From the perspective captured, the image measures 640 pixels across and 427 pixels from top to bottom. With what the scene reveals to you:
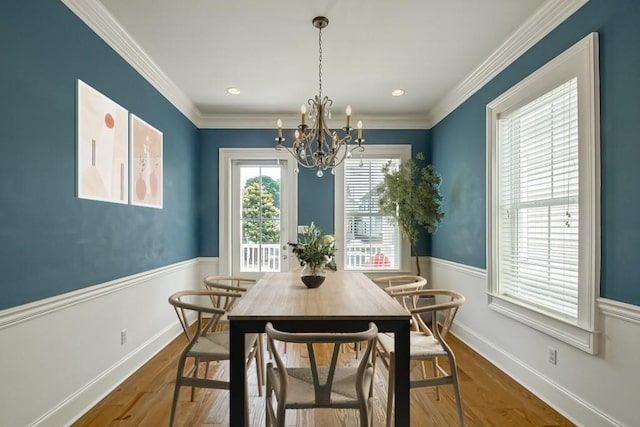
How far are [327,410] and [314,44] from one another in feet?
9.09

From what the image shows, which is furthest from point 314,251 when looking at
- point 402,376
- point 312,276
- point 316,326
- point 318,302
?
point 402,376

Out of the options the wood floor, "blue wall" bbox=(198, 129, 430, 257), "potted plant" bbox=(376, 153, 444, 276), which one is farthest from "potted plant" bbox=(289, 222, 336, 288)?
"blue wall" bbox=(198, 129, 430, 257)

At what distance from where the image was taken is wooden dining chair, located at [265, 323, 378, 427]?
1.49 m

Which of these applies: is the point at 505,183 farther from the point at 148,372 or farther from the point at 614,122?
the point at 148,372

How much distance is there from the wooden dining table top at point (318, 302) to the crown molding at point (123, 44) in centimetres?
212

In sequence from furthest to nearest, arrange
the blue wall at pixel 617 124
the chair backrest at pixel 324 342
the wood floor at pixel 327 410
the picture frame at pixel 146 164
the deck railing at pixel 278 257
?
the deck railing at pixel 278 257 < the picture frame at pixel 146 164 < the wood floor at pixel 327 410 < the blue wall at pixel 617 124 < the chair backrest at pixel 324 342

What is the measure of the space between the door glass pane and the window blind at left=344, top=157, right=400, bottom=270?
995mm

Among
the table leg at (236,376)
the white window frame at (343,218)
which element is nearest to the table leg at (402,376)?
the table leg at (236,376)

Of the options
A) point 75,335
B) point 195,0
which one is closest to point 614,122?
point 195,0

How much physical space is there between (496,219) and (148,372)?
333 cm

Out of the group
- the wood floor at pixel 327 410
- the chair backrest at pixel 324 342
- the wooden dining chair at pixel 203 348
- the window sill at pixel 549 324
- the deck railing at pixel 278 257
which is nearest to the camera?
the chair backrest at pixel 324 342

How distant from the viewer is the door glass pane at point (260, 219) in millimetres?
5141

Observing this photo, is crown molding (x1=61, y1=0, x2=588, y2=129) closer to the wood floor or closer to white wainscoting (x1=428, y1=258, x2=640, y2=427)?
white wainscoting (x1=428, y1=258, x2=640, y2=427)

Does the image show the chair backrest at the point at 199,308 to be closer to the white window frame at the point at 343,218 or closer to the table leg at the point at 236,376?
the table leg at the point at 236,376
